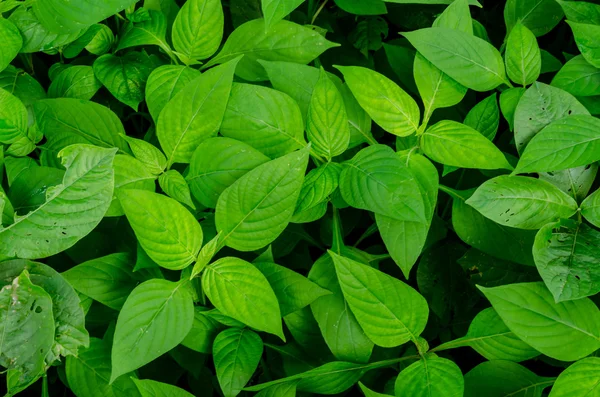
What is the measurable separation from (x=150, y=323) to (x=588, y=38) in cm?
97

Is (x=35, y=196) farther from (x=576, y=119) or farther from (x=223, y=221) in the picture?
(x=576, y=119)

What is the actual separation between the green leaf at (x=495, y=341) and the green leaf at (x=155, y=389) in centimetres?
50

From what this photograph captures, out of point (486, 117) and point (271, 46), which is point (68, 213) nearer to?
point (271, 46)

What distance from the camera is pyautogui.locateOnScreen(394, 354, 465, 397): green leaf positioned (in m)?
0.97

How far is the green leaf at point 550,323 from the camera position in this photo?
3.12 ft

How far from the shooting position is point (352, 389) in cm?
130

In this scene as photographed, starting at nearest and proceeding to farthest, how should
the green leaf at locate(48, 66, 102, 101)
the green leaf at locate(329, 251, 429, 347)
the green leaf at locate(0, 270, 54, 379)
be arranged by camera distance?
the green leaf at locate(0, 270, 54, 379) < the green leaf at locate(329, 251, 429, 347) < the green leaf at locate(48, 66, 102, 101)

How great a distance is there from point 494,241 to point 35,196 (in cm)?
87

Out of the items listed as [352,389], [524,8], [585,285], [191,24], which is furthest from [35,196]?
[524,8]

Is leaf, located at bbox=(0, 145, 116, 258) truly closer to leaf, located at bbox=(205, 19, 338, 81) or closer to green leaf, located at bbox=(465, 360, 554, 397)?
leaf, located at bbox=(205, 19, 338, 81)

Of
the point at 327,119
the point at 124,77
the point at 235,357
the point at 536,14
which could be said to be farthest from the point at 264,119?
the point at 536,14

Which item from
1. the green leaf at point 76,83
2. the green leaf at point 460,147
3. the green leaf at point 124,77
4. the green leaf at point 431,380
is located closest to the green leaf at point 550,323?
the green leaf at point 431,380

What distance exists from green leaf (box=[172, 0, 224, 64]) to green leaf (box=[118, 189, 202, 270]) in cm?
38

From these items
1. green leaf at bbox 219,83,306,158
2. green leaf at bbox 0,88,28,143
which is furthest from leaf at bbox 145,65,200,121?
green leaf at bbox 0,88,28,143
